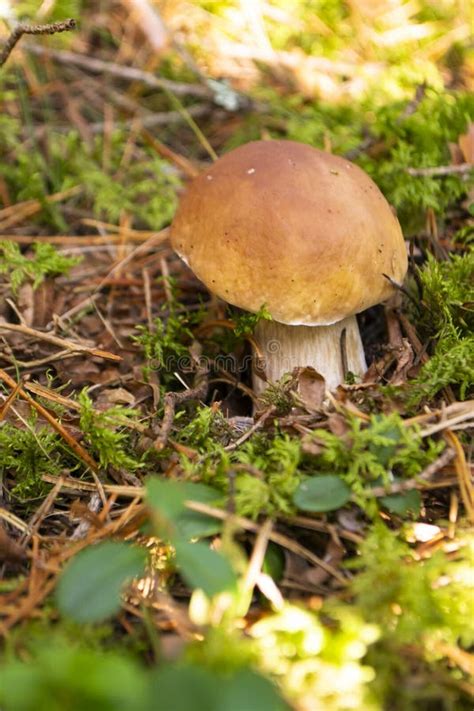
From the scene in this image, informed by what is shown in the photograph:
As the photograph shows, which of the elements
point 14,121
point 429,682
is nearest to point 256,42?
point 14,121

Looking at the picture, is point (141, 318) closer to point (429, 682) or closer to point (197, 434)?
point (197, 434)

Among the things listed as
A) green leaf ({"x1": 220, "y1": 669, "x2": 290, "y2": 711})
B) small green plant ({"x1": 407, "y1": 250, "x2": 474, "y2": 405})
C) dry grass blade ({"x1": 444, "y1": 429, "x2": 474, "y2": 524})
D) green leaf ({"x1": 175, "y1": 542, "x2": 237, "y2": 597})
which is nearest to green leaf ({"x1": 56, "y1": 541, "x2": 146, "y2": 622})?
green leaf ({"x1": 175, "y1": 542, "x2": 237, "y2": 597})

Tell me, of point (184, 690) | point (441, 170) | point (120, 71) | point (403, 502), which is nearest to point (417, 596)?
point (403, 502)

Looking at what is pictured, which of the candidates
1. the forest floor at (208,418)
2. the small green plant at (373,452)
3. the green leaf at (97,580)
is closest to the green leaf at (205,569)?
the forest floor at (208,418)

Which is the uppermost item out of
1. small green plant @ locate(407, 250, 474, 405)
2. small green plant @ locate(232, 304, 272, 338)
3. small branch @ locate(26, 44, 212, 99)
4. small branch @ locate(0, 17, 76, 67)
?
small branch @ locate(0, 17, 76, 67)

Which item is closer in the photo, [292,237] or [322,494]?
[322,494]

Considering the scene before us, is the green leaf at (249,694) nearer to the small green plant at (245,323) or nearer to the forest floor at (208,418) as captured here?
the forest floor at (208,418)

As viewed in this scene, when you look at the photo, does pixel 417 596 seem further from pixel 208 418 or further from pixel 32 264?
pixel 32 264

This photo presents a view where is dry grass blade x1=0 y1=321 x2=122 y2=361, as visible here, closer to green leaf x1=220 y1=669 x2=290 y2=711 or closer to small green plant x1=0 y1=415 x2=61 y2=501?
small green plant x1=0 y1=415 x2=61 y2=501
